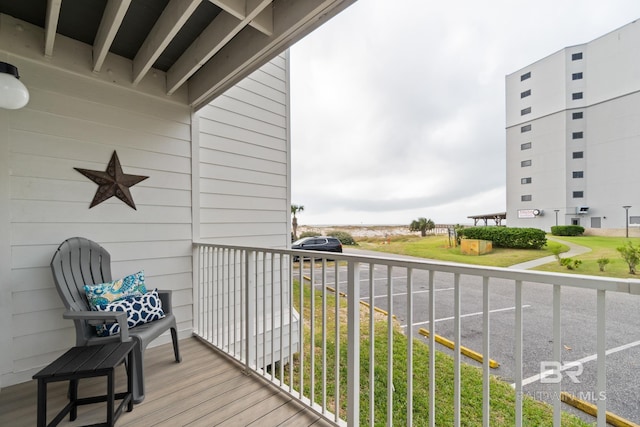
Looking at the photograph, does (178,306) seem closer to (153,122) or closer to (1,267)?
(1,267)

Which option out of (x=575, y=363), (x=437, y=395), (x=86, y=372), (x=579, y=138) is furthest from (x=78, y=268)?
(x=579, y=138)

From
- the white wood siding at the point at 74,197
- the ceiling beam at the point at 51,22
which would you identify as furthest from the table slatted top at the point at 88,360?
the ceiling beam at the point at 51,22

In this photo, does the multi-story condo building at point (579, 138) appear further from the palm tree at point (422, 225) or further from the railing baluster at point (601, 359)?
the railing baluster at point (601, 359)

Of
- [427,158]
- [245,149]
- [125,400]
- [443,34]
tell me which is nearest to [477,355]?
[125,400]

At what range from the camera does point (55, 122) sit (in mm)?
2303

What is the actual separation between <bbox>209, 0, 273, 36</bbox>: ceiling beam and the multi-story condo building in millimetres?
5106

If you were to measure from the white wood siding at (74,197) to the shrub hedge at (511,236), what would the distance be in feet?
16.8

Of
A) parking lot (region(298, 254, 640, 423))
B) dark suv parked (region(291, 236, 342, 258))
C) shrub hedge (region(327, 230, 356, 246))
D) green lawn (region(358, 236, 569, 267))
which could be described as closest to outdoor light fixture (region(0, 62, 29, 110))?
parking lot (region(298, 254, 640, 423))

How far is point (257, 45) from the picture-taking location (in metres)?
2.08

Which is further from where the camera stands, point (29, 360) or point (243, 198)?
point (243, 198)

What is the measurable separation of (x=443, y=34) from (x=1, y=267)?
8.44 metres

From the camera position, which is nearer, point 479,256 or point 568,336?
point 568,336

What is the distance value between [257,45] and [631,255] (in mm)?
4192

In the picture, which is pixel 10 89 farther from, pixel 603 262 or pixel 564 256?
pixel 564 256
